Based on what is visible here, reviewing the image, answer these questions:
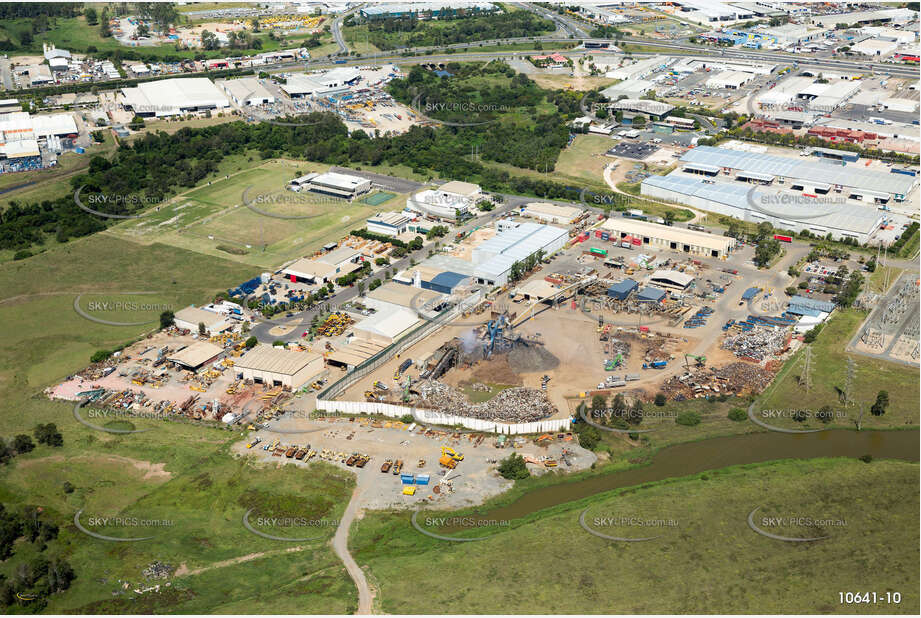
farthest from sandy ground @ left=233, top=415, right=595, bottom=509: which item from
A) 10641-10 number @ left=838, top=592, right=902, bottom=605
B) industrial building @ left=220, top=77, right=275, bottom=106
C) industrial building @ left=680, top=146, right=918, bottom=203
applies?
industrial building @ left=220, top=77, right=275, bottom=106

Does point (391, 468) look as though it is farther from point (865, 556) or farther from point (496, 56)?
point (496, 56)

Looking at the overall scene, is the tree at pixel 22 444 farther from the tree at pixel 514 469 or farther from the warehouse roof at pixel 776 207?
the warehouse roof at pixel 776 207

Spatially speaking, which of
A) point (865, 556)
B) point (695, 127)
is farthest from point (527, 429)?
point (695, 127)

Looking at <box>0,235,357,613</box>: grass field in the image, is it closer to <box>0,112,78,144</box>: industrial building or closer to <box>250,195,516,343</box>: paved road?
<box>250,195,516,343</box>: paved road

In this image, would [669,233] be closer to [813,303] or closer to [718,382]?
[813,303]

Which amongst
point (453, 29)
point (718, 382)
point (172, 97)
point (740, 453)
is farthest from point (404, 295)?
point (453, 29)

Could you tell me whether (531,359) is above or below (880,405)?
above
